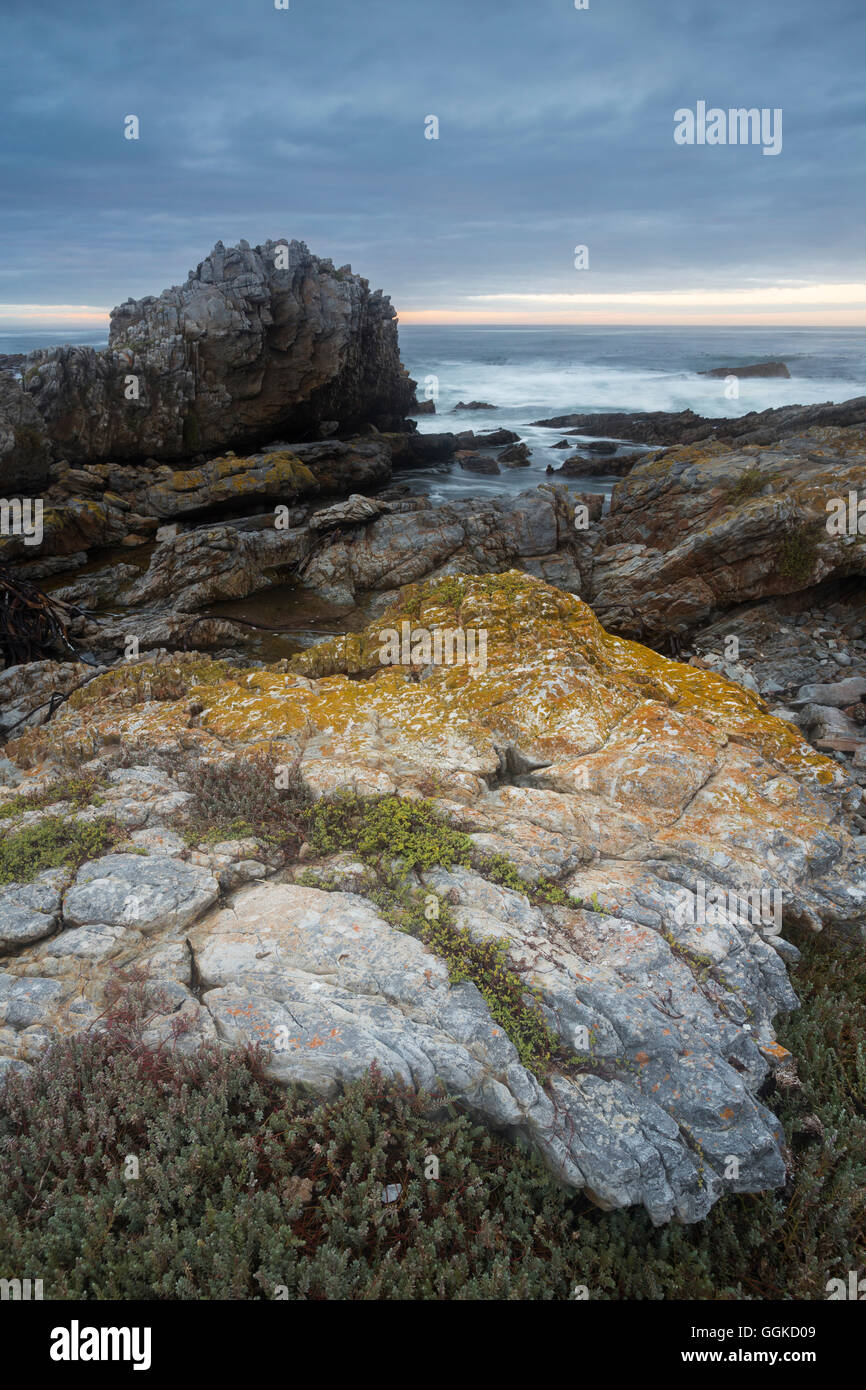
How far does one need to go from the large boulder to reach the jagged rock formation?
3279cm

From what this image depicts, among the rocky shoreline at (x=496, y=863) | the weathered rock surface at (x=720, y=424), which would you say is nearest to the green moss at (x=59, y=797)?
the rocky shoreline at (x=496, y=863)

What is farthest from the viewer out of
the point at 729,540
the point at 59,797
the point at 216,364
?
the point at 216,364

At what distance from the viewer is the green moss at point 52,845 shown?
214 inches

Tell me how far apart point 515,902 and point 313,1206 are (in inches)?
93.7

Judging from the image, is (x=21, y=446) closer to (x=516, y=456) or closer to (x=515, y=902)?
(x=516, y=456)

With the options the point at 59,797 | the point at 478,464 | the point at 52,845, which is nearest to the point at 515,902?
the point at 52,845

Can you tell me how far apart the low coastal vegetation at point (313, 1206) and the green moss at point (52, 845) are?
169 centimetres

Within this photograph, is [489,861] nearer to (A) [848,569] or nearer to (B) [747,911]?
(B) [747,911]

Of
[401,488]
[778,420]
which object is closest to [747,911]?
[401,488]

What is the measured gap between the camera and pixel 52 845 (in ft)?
18.5

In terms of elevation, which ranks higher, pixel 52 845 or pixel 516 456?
pixel 516 456

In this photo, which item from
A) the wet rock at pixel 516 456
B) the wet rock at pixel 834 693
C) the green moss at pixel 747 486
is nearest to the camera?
the wet rock at pixel 834 693

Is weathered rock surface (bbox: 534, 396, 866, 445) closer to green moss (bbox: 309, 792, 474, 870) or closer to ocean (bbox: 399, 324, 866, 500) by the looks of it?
ocean (bbox: 399, 324, 866, 500)

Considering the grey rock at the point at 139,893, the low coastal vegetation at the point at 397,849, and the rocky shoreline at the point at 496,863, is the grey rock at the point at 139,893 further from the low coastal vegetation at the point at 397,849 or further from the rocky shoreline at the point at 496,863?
the low coastal vegetation at the point at 397,849
